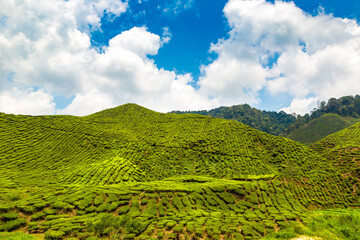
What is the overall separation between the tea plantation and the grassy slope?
9425cm

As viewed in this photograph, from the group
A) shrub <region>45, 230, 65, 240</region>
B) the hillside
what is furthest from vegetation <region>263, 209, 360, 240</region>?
the hillside

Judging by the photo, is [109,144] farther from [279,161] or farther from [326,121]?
[326,121]

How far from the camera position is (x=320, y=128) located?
172m

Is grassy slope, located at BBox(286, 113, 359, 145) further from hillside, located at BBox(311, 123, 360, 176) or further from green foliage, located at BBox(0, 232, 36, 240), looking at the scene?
green foliage, located at BBox(0, 232, 36, 240)

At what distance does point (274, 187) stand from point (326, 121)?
637ft

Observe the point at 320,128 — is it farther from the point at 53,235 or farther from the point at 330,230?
the point at 53,235

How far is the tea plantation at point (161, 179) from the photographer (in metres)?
21.6

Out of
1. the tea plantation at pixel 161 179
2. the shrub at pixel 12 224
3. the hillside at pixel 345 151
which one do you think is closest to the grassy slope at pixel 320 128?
the hillside at pixel 345 151

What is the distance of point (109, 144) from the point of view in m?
74.1

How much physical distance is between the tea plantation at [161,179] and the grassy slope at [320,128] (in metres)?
94.2

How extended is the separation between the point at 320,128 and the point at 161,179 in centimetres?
19043

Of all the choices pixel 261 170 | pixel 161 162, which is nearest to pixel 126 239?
pixel 161 162

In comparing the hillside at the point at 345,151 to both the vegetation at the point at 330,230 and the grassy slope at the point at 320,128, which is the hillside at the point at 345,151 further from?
the grassy slope at the point at 320,128

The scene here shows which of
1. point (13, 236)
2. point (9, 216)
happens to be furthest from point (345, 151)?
point (9, 216)
